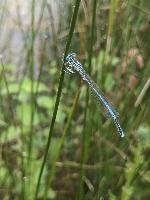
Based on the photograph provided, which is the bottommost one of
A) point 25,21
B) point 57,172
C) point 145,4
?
point 57,172

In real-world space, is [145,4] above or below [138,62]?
above

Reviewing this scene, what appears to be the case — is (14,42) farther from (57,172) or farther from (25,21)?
(57,172)

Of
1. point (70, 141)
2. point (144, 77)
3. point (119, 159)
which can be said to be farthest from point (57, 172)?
point (144, 77)

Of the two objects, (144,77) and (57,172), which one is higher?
(144,77)

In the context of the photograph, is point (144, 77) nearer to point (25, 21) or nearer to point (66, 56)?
point (66, 56)

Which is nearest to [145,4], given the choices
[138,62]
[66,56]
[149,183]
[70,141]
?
[138,62]

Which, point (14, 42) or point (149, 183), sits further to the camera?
point (14, 42)

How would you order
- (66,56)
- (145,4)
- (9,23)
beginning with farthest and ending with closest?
1. (9,23)
2. (145,4)
3. (66,56)

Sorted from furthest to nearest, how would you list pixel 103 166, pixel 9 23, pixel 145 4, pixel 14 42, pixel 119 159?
1. pixel 14 42
2. pixel 9 23
3. pixel 145 4
4. pixel 119 159
5. pixel 103 166

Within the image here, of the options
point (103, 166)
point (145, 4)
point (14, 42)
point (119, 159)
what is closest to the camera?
point (103, 166)
